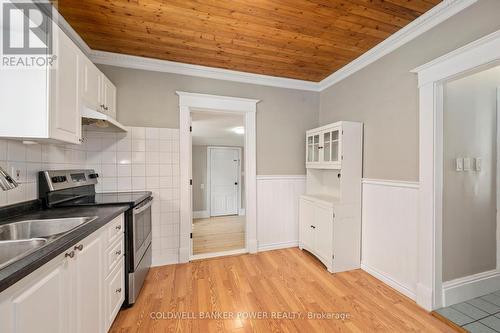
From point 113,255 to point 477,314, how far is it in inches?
114

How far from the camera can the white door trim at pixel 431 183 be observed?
5.83 feet

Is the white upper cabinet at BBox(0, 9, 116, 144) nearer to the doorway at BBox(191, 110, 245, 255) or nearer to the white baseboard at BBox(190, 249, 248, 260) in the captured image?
the white baseboard at BBox(190, 249, 248, 260)

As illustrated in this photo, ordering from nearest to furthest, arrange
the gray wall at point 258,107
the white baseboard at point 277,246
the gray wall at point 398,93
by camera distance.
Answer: the gray wall at point 398,93 < the gray wall at point 258,107 < the white baseboard at point 277,246

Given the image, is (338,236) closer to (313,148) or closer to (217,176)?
(313,148)

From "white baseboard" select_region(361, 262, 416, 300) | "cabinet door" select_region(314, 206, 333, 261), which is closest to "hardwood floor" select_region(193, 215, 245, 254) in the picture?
"cabinet door" select_region(314, 206, 333, 261)

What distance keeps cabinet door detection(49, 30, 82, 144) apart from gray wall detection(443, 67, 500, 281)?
9.65ft

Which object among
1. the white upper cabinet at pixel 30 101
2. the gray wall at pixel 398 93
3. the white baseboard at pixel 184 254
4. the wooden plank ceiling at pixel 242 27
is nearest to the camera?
the white upper cabinet at pixel 30 101

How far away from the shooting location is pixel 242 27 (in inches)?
77.3

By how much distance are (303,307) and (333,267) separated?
0.75 metres

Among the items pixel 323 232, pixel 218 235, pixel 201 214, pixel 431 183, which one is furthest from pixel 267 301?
pixel 201 214

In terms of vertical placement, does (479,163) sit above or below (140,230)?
above

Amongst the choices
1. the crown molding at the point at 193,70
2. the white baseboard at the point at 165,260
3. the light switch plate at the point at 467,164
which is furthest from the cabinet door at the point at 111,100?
the light switch plate at the point at 467,164

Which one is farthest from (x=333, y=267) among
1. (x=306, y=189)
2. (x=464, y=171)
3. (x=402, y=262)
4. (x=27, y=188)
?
(x=27, y=188)

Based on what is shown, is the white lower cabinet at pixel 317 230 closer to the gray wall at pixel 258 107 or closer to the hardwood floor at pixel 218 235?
the gray wall at pixel 258 107
